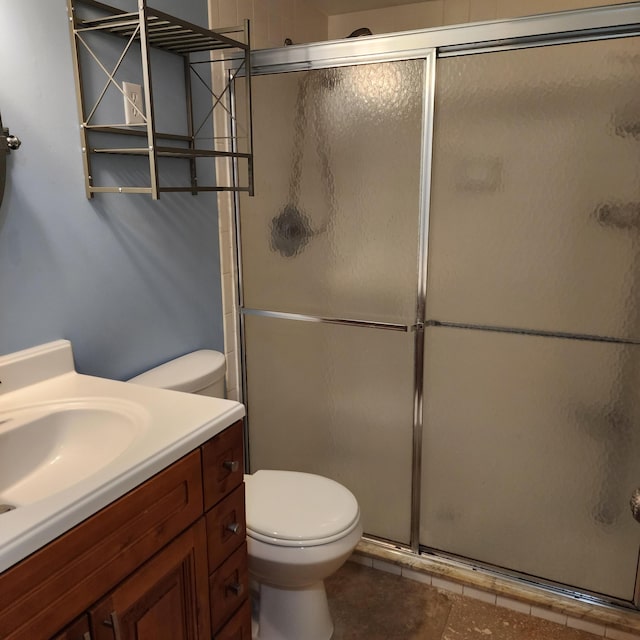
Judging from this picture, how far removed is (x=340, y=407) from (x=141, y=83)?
124 cm

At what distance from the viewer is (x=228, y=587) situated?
1.29 meters

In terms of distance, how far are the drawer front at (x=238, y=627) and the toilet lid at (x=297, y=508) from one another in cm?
20

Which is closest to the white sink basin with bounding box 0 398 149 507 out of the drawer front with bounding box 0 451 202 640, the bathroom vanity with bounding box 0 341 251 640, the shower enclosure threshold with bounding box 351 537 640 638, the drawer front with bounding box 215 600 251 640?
the bathroom vanity with bounding box 0 341 251 640

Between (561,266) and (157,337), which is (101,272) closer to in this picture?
(157,337)

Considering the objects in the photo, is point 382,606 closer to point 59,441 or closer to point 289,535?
point 289,535

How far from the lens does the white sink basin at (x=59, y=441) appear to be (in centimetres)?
115

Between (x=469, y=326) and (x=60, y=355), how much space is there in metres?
1.19

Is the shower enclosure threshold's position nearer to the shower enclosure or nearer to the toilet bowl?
the shower enclosure

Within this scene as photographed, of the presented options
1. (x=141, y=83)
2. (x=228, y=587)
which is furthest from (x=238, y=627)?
(x=141, y=83)

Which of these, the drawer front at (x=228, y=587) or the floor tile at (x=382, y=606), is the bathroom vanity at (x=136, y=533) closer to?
the drawer front at (x=228, y=587)

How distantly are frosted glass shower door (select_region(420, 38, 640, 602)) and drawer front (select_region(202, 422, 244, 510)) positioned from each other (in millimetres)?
846

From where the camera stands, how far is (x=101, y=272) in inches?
60.9

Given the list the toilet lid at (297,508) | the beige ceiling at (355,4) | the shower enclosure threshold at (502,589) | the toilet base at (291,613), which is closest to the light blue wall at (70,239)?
the toilet lid at (297,508)

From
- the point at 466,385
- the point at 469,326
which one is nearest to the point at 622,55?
the point at 469,326
